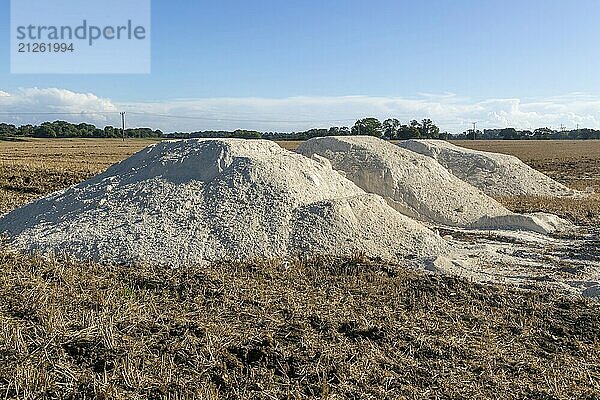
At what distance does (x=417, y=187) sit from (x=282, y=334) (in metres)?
9.17

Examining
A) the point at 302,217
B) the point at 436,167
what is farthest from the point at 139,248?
the point at 436,167

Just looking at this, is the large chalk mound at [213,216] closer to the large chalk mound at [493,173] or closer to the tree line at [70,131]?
the large chalk mound at [493,173]

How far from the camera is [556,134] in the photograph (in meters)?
99.3

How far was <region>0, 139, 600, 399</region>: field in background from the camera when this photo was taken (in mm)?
4348

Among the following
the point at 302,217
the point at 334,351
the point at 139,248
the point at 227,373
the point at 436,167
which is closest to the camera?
the point at 227,373

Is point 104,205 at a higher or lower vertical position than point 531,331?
higher

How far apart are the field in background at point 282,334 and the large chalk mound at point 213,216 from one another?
0.63 m

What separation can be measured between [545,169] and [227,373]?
31.5m

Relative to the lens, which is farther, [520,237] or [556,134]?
[556,134]

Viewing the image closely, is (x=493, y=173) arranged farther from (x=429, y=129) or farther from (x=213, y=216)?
(x=429, y=129)

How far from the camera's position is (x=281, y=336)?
5.26 m

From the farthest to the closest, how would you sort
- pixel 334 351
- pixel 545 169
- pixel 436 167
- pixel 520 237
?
pixel 545 169 < pixel 436 167 < pixel 520 237 < pixel 334 351

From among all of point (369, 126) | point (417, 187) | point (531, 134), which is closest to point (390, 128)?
point (369, 126)

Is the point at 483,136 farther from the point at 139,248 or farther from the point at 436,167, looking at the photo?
the point at 139,248
